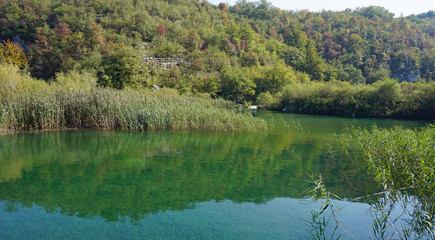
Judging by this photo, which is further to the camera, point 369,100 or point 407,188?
point 369,100

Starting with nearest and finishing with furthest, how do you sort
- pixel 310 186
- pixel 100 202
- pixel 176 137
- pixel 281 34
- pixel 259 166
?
pixel 100 202, pixel 310 186, pixel 259 166, pixel 176 137, pixel 281 34

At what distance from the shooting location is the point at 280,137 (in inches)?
558

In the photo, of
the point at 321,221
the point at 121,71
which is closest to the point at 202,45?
the point at 121,71

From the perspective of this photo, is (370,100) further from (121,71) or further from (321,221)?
(321,221)

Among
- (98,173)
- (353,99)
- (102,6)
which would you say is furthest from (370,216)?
(102,6)

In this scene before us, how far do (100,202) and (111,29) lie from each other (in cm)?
4717

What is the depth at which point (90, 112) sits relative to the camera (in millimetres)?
14227

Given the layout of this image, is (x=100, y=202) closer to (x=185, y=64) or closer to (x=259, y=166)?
(x=259, y=166)

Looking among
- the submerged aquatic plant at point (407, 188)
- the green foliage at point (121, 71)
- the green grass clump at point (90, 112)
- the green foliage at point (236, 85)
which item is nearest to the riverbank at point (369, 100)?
the green foliage at point (236, 85)

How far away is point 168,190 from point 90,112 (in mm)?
9573

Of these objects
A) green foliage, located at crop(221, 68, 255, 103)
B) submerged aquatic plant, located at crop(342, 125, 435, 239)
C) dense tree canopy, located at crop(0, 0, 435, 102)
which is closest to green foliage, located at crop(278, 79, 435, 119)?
green foliage, located at crop(221, 68, 255, 103)

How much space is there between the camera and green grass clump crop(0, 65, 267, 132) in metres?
13.0

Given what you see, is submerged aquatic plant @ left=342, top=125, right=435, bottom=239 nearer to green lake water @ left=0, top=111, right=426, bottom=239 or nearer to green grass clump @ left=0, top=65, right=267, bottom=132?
green lake water @ left=0, top=111, right=426, bottom=239

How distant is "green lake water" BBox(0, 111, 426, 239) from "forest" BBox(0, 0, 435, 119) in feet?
47.1
